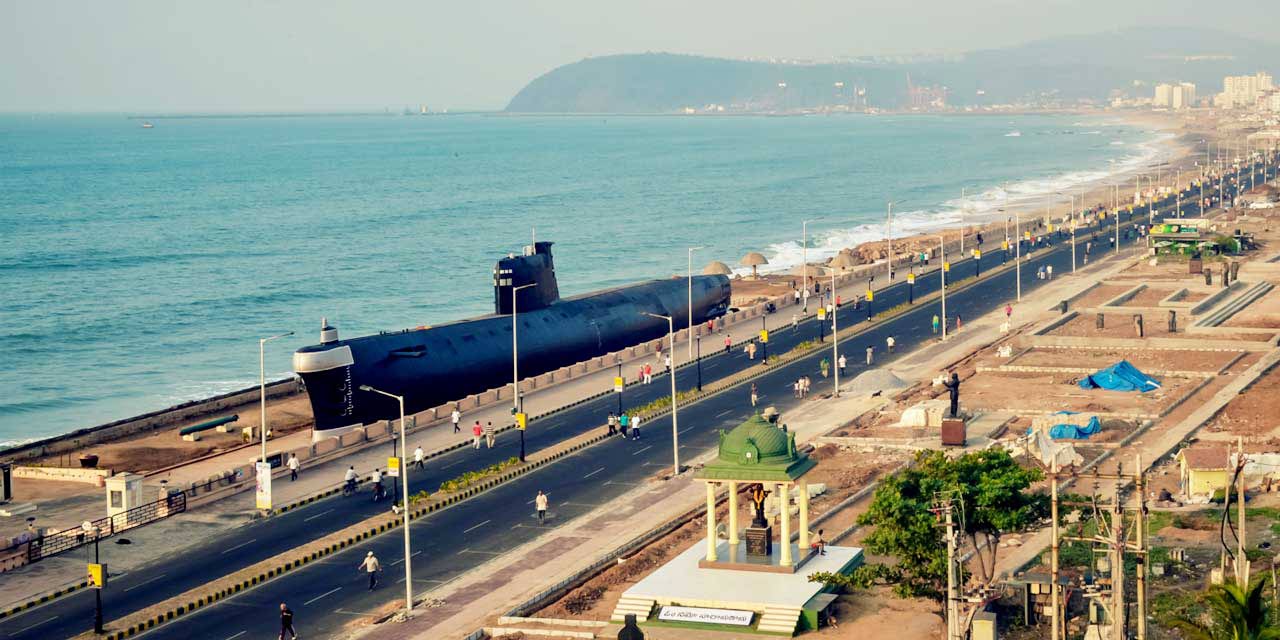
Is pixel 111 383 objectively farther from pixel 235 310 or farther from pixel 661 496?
pixel 661 496

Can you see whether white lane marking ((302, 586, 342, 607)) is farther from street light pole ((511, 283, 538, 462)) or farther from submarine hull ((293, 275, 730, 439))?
submarine hull ((293, 275, 730, 439))

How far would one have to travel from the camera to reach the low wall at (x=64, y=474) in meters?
67.4

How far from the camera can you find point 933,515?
41594 millimetres

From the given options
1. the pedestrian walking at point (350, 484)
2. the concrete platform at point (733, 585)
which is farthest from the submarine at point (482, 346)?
the concrete platform at point (733, 585)

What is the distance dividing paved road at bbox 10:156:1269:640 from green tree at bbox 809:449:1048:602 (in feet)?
45.6

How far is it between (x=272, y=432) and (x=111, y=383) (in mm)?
35474

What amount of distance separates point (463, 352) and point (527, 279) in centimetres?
839

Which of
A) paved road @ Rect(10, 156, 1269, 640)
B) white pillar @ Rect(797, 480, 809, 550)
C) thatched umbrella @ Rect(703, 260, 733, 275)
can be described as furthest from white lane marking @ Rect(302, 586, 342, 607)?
thatched umbrella @ Rect(703, 260, 733, 275)

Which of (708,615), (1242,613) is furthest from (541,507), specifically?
(1242,613)

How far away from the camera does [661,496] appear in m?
59.2

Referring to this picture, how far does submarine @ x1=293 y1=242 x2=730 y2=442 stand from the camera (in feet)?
229

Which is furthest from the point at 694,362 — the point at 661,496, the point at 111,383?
the point at 111,383

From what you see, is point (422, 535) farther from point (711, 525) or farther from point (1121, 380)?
point (1121, 380)

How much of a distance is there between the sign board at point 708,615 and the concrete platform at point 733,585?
0.28m
